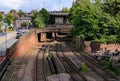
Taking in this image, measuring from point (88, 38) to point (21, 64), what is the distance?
1005 inches

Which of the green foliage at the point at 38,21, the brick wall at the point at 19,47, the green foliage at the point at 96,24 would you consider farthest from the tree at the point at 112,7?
the green foliage at the point at 38,21

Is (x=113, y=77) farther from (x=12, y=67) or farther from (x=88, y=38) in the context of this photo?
(x=88, y=38)

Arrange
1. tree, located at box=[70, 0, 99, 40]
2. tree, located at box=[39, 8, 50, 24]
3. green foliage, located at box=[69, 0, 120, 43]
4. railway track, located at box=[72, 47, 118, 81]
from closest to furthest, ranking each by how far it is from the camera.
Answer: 1. railway track, located at box=[72, 47, 118, 81]
2. green foliage, located at box=[69, 0, 120, 43]
3. tree, located at box=[70, 0, 99, 40]
4. tree, located at box=[39, 8, 50, 24]

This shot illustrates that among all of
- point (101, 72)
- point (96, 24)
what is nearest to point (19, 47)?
point (96, 24)

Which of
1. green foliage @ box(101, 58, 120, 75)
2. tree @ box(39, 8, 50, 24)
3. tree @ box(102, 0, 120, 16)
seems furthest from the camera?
tree @ box(39, 8, 50, 24)

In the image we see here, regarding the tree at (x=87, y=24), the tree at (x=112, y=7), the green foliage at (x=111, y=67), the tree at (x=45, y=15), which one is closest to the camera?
the green foliage at (x=111, y=67)

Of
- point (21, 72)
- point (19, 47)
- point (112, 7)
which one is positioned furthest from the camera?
point (112, 7)

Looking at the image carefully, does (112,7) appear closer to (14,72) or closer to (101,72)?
(101,72)

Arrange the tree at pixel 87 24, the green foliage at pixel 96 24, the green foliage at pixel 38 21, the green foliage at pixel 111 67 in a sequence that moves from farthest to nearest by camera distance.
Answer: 1. the green foliage at pixel 38 21
2. the tree at pixel 87 24
3. the green foliage at pixel 96 24
4. the green foliage at pixel 111 67

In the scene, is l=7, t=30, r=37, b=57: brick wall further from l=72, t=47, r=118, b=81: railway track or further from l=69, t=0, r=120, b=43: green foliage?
l=72, t=47, r=118, b=81: railway track

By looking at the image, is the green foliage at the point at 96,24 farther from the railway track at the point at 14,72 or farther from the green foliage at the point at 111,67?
the railway track at the point at 14,72

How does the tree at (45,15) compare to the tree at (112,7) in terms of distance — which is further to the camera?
the tree at (45,15)

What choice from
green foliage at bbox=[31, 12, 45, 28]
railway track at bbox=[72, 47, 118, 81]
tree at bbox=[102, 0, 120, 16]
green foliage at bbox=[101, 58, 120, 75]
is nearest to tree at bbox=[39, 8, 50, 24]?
green foliage at bbox=[31, 12, 45, 28]

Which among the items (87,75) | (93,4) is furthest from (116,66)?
(93,4)
